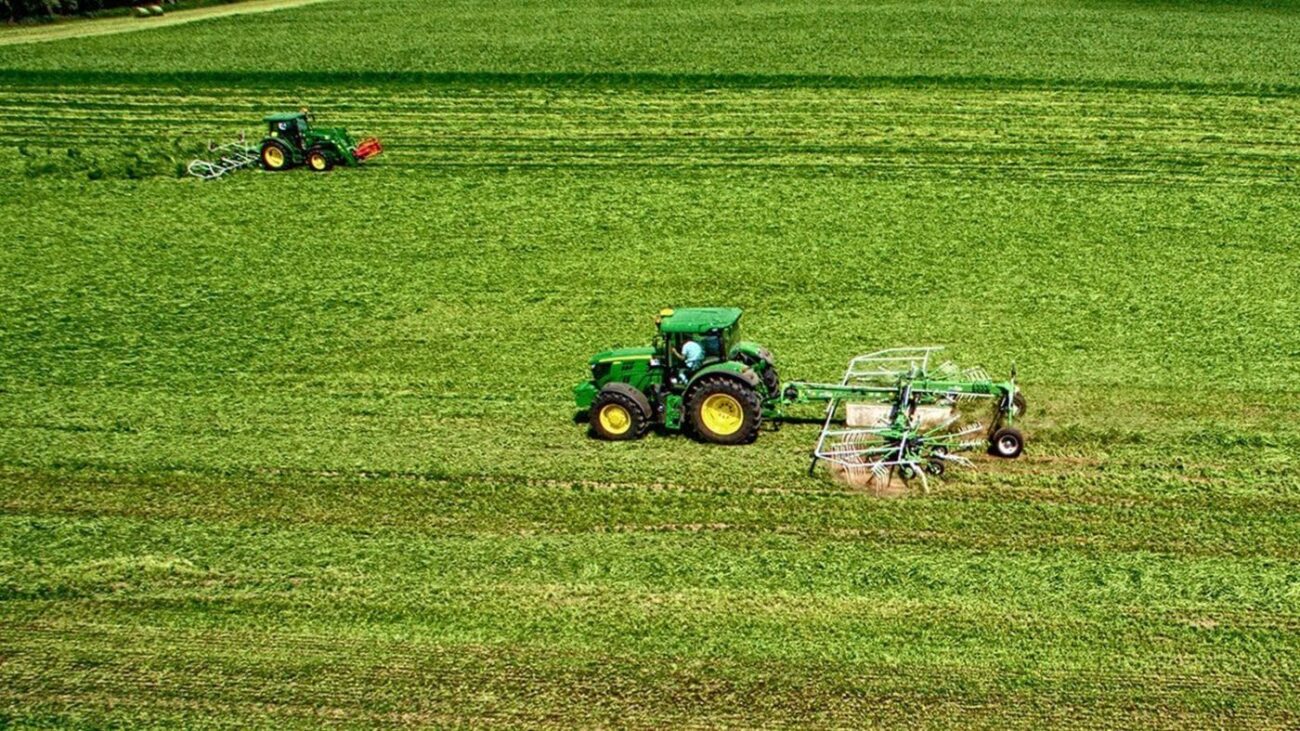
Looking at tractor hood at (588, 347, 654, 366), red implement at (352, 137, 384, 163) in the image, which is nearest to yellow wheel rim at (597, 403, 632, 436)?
tractor hood at (588, 347, 654, 366)

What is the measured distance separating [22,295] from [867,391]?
14412mm

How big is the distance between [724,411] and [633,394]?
3.70ft

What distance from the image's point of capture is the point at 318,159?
90.5 feet

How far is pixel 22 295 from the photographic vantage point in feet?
66.9

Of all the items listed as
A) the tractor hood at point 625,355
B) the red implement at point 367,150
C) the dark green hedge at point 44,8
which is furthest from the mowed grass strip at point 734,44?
the tractor hood at point 625,355

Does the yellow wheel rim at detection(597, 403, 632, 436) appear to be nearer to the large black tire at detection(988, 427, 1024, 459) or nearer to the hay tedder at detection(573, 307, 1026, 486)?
the hay tedder at detection(573, 307, 1026, 486)

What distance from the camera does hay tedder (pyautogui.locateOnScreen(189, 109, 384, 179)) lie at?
89.8 ft

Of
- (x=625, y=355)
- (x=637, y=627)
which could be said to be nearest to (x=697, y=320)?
(x=625, y=355)

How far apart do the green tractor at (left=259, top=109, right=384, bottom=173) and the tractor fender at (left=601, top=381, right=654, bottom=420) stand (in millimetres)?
15146

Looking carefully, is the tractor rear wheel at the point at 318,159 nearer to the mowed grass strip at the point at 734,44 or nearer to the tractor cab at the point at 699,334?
the mowed grass strip at the point at 734,44

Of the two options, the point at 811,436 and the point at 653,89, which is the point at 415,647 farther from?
the point at 653,89

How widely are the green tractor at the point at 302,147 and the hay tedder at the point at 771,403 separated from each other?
14.5m

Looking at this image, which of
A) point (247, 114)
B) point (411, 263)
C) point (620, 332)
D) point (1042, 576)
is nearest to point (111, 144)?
point (247, 114)

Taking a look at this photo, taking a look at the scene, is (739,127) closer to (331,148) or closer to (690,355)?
(331,148)
